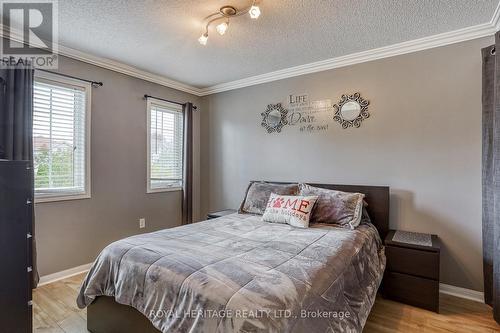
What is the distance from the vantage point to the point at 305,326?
1221mm

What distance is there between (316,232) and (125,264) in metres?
1.51

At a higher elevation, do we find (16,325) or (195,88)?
(195,88)

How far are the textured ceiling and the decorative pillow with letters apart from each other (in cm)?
162

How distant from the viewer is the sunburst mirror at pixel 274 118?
11.7ft

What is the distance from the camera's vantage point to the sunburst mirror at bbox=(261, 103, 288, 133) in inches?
140

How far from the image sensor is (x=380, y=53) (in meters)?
2.85

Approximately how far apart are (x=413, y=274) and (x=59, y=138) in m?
3.70

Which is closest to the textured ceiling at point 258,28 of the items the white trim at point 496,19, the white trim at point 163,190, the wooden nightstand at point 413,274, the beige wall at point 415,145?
the white trim at point 496,19

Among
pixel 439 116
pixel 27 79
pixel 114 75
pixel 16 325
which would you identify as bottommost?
pixel 16 325

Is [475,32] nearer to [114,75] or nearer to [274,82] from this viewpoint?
[274,82]

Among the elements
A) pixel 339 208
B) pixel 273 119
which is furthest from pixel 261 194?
pixel 273 119

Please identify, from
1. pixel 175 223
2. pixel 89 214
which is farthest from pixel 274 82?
pixel 89 214
